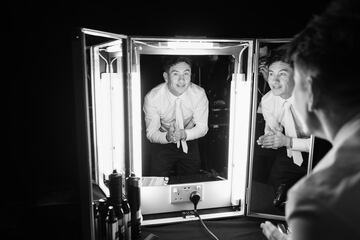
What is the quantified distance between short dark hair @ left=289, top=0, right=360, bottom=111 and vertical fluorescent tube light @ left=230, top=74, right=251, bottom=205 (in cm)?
94

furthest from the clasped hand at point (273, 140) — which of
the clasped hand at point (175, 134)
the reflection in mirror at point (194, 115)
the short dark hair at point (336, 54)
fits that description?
the short dark hair at point (336, 54)

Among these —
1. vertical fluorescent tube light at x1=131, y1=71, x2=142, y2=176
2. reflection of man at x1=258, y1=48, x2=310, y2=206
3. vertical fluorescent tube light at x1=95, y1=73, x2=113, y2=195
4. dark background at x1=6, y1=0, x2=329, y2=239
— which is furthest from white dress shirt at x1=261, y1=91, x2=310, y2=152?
vertical fluorescent tube light at x1=95, y1=73, x2=113, y2=195

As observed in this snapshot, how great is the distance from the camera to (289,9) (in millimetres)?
1860

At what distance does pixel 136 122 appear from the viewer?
1538mm

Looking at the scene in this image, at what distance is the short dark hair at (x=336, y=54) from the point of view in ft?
1.88

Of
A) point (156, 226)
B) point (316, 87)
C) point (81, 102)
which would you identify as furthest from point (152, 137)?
point (316, 87)

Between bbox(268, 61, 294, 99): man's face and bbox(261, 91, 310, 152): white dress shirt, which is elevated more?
bbox(268, 61, 294, 99): man's face

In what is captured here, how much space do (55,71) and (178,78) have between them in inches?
29.0

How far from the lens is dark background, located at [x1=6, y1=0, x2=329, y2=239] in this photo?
5.32 feet

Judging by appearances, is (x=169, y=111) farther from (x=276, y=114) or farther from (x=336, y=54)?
(x=336, y=54)

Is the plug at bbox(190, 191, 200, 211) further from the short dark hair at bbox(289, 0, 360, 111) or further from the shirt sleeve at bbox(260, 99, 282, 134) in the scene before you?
the short dark hair at bbox(289, 0, 360, 111)

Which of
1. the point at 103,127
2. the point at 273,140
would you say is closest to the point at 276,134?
the point at 273,140

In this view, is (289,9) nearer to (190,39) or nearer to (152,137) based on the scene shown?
(190,39)

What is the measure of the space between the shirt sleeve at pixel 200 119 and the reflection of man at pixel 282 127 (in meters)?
0.31
